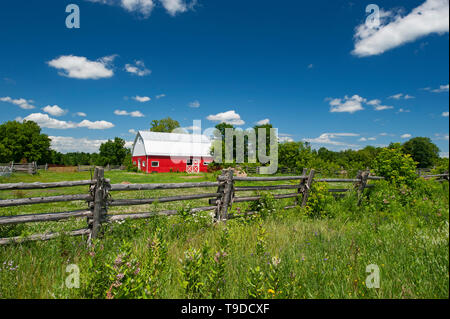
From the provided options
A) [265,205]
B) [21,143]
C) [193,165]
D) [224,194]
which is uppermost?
[21,143]

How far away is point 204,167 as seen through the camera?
39875 mm

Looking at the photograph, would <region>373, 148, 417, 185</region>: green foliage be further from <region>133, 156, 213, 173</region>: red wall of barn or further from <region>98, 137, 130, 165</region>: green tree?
<region>98, 137, 130, 165</region>: green tree

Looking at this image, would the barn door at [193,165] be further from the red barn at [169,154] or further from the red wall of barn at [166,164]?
the red wall of barn at [166,164]

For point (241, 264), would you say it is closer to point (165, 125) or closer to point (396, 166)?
point (396, 166)

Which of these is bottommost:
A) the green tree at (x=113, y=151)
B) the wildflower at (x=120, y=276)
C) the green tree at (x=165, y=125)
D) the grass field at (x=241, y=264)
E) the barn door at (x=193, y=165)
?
the grass field at (x=241, y=264)

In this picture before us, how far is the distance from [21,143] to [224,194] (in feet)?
196

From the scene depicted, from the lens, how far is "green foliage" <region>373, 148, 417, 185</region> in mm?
8539

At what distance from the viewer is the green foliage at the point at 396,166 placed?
8539mm

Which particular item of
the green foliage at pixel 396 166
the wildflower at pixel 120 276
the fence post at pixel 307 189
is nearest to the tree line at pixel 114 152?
the green foliage at pixel 396 166

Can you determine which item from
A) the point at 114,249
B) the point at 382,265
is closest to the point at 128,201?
the point at 114,249

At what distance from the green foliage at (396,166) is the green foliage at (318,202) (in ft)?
10.1

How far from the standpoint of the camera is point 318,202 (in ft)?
24.1

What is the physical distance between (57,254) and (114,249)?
805 mm

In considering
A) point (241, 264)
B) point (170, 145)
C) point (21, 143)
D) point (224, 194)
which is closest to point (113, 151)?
point (21, 143)
